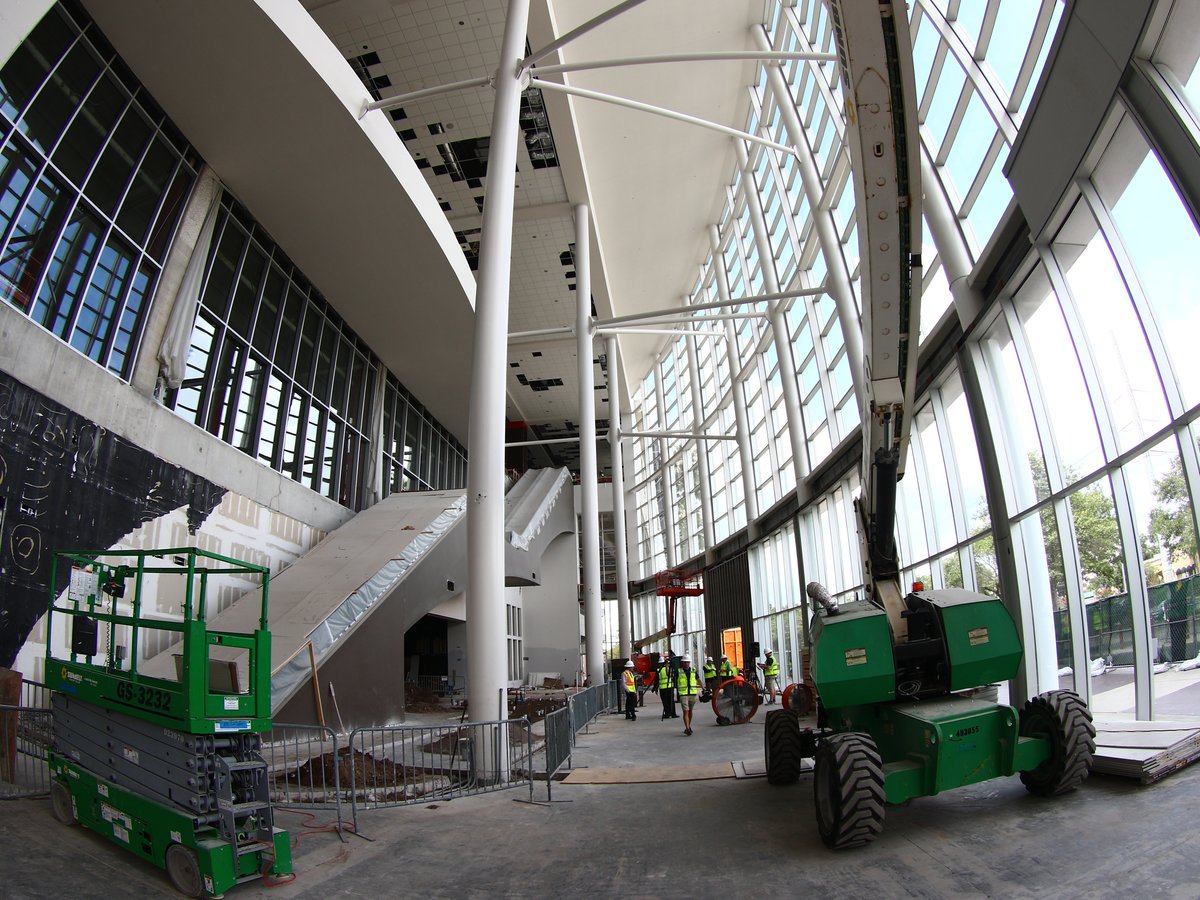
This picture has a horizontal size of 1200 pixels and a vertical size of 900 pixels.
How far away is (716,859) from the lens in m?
5.98

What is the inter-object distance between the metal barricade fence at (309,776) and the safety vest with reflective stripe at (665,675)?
370 inches

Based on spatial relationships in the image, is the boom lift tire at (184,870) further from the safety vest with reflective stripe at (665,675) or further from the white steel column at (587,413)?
the white steel column at (587,413)

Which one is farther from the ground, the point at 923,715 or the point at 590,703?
the point at 923,715

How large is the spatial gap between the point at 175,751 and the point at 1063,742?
7314mm

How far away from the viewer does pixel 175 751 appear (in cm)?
543

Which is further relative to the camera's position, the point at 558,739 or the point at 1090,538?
Result: the point at 558,739

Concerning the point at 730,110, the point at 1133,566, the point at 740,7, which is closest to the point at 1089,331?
the point at 1133,566

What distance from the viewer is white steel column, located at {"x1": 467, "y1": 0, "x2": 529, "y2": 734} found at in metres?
10.9

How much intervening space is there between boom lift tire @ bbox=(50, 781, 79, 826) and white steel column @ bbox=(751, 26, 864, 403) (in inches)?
587

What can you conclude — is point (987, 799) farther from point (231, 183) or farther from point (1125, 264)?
point (231, 183)

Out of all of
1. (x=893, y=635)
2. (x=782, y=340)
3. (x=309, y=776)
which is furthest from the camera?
(x=782, y=340)

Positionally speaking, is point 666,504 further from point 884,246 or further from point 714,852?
point 884,246

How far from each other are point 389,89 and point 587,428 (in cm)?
1278

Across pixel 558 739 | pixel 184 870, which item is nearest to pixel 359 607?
pixel 558 739
